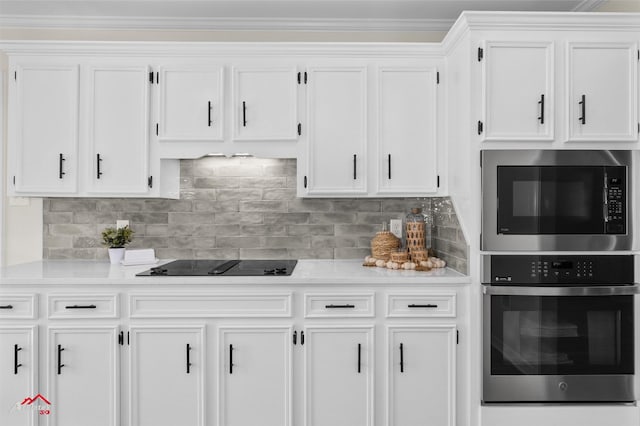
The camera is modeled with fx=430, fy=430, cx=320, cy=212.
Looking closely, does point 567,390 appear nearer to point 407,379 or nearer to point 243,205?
point 407,379

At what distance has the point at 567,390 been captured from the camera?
7.56 ft

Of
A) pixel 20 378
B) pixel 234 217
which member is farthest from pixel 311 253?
pixel 20 378

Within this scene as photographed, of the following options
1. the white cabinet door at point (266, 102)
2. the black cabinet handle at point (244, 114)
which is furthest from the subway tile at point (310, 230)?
the black cabinet handle at point (244, 114)

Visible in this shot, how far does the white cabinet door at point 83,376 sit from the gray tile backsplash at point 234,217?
2.69 ft

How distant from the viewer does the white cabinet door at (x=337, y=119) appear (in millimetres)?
2695

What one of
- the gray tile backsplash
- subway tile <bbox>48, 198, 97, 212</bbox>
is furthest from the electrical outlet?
subway tile <bbox>48, 198, 97, 212</bbox>

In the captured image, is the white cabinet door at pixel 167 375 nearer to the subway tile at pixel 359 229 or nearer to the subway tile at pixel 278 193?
the subway tile at pixel 278 193

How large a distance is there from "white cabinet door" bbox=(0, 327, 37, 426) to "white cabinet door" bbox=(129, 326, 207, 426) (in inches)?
20.9

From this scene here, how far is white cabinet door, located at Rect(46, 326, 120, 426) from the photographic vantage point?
233 cm

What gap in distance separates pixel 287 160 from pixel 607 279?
6.80 feet

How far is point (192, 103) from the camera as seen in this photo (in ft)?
8.82

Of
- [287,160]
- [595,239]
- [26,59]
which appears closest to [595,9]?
[595,239]

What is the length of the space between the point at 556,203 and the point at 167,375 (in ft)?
7.56

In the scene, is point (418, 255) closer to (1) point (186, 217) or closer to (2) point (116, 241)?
(1) point (186, 217)
